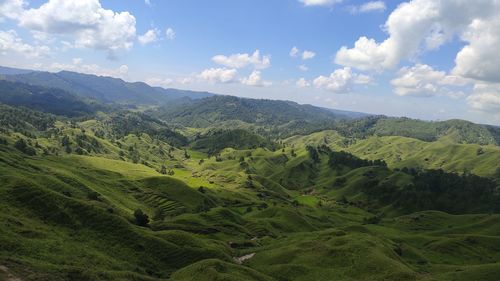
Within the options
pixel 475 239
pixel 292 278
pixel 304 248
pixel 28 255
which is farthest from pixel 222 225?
pixel 475 239

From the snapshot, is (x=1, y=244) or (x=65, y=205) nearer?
(x=1, y=244)

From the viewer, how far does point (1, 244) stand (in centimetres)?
8212

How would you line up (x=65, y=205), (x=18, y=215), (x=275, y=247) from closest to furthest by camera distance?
(x=18, y=215) → (x=65, y=205) → (x=275, y=247)

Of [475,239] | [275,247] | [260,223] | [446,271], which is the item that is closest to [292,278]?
A: [275,247]

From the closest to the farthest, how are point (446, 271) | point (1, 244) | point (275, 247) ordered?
point (1, 244)
point (446, 271)
point (275, 247)

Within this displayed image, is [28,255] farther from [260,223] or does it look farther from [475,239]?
[475,239]

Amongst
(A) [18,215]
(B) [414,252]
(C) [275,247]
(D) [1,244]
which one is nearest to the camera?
(D) [1,244]

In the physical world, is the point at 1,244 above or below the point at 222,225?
above

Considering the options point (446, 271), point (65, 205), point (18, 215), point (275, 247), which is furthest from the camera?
point (275, 247)

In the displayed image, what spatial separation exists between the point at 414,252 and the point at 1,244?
130 m

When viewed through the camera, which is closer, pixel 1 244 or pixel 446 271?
pixel 1 244

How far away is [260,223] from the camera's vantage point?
19288 centimetres

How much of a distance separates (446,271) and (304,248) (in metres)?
44.6

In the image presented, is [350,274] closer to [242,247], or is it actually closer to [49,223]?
[242,247]
